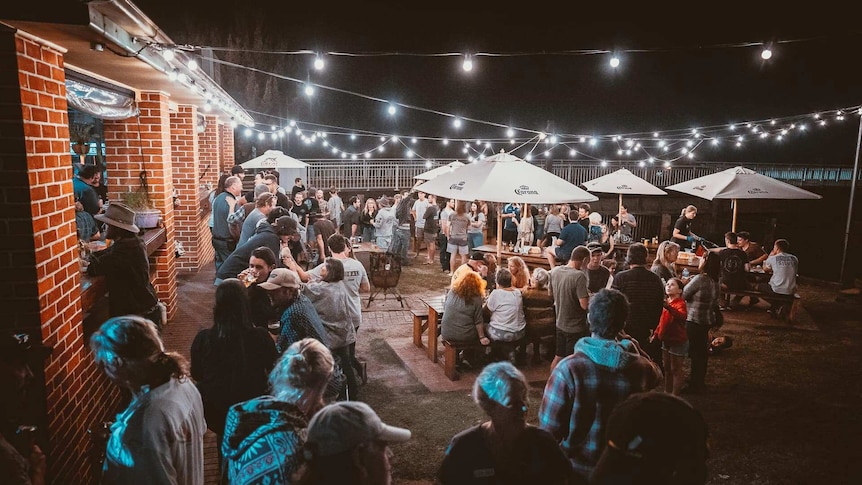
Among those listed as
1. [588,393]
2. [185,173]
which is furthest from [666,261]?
→ [185,173]

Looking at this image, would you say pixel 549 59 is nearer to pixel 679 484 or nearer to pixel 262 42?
pixel 262 42

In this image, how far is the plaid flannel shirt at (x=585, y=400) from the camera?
10.1 ft

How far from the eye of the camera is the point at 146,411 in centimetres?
235

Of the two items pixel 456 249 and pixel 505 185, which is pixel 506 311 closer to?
pixel 505 185

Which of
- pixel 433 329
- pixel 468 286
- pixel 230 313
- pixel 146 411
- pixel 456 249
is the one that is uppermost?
pixel 230 313

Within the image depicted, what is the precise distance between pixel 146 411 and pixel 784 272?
33.5 feet

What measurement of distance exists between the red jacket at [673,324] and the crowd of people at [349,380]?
0.5 inches

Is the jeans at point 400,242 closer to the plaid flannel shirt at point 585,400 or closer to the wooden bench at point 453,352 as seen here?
the wooden bench at point 453,352

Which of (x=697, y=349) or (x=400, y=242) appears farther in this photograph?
(x=400, y=242)

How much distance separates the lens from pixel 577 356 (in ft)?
10.4

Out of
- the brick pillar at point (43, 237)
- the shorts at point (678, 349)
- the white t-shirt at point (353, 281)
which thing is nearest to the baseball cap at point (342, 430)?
the brick pillar at point (43, 237)

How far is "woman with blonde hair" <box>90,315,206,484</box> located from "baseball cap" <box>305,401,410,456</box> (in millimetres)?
715

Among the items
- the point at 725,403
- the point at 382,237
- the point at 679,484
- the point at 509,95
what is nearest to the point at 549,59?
the point at 509,95

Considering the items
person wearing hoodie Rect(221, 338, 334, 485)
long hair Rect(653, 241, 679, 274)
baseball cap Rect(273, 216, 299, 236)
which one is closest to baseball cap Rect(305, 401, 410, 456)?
person wearing hoodie Rect(221, 338, 334, 485)
